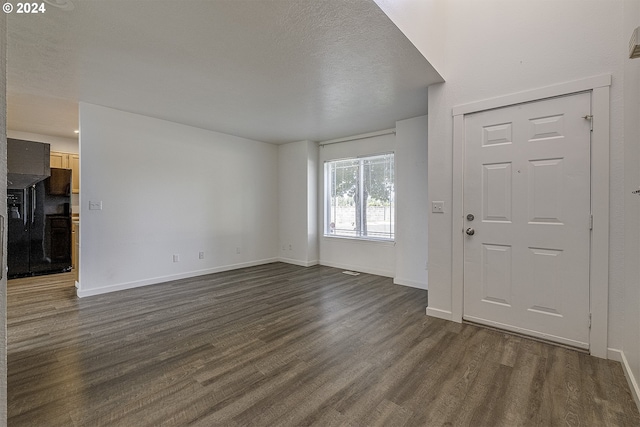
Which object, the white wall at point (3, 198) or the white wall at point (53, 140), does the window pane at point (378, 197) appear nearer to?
the white wall at point (3, 198)

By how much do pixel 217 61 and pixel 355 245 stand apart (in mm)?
3530

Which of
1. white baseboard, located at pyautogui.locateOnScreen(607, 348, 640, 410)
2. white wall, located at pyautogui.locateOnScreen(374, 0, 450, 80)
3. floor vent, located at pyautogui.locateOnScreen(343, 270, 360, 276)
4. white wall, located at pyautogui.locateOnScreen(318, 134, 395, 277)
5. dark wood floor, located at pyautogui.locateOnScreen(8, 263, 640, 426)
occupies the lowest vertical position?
dark wood floor, located at pyautogui.locateOnScreen(8, 263, 640, 426)

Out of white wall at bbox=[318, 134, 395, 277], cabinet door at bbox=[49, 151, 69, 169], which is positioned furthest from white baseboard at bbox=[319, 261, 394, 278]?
cabinet door at bbox=[49, 151, 69, 169]

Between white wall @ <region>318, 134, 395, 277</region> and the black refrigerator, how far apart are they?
14.5 feet

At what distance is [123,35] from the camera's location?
85.5 inches

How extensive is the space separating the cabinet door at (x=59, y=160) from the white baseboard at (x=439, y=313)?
21.0 ft

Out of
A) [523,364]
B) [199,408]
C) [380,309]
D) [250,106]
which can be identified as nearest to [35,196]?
[250,106]

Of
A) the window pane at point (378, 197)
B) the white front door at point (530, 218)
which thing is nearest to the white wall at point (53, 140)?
the window pane at point (378, 197)

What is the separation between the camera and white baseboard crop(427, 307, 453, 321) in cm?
288

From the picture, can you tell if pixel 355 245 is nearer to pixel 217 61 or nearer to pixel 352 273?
pixel 352 273

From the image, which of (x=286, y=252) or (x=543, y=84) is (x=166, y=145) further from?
(x=543, y=84)

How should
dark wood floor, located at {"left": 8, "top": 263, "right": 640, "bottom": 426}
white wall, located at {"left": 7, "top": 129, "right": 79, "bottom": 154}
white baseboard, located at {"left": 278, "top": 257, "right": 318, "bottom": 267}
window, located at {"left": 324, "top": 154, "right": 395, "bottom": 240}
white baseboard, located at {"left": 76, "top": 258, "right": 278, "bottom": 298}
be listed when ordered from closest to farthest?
dark wood floor, located at {"left": 8, "top": 263, "right": 640, "bottom": 426} < white baseboard, located at {"left": 76, "top": 258, "right": 278, "bottom": 298} < window, located at {"left": 324, "top": 154, "right": 395, "bottom": 240} < white wall, located at {"left": 7, "top": 129, "right": 79, "bottom": 154} < white baseboard, located at {"left": 278, "top": 257, "right": 318, "bottom": 267}

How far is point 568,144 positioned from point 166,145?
4725 mm

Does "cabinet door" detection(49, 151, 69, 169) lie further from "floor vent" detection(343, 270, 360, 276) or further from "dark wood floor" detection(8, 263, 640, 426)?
"floor vent" detection(343, 270, 360, 276)
